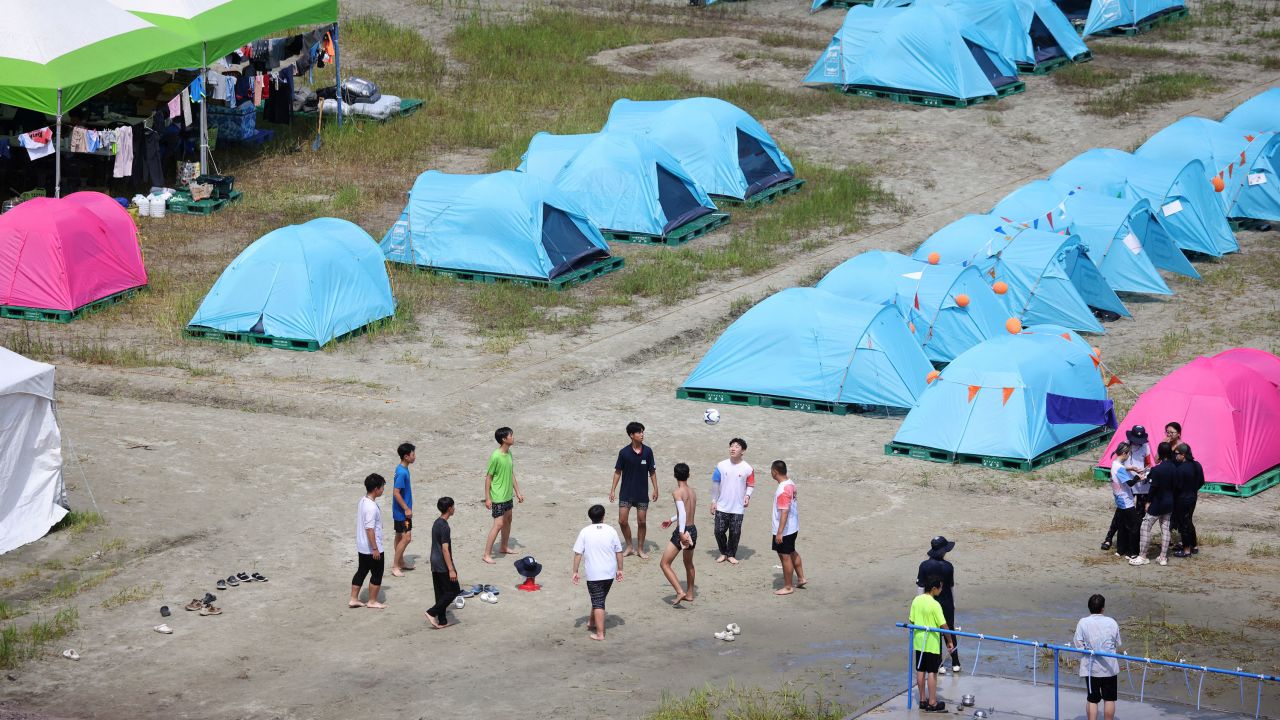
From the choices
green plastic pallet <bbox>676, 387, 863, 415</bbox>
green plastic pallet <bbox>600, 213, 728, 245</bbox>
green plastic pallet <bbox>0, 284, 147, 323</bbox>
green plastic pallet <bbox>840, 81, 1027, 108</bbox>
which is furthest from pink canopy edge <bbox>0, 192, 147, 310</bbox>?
green plastic pallet <bbox>840, 81, 1027, 108</bbox>

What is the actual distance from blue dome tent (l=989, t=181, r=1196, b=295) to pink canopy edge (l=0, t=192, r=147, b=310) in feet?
45.4

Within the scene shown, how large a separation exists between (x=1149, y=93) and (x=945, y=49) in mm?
4758

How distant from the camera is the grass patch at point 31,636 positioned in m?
13.9

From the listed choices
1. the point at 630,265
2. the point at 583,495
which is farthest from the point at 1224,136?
the point at 583,495

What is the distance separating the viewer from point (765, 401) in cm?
2175

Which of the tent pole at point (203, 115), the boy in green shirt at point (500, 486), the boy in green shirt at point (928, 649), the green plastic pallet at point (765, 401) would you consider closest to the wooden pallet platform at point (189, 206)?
the tent pole at point (203, 115)

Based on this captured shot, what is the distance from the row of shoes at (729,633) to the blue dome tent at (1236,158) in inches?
718

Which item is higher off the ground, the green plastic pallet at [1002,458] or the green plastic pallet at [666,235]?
the green plastic pallet at [666,235]

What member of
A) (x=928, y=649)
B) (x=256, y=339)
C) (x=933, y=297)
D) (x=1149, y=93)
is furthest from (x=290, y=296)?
(x=1149, y=93)

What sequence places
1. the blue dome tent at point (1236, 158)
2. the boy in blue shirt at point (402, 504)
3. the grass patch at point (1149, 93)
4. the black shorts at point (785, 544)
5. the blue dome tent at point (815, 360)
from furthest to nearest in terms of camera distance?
the grass patch at point (1149, 93) → the blue dome tent at point (1236, 158) → the blue dome tent at point (815, 360) → the boy in blue shirt at point (402, 504) → the black shorts at point (785, 544)

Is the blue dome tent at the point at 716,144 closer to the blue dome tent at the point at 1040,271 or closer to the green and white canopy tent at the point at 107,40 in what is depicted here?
the blue dome tent at the point at 1040,271

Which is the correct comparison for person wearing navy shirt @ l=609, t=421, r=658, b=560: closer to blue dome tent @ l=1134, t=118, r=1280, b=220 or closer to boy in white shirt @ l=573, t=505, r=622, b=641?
boy in white shirt @ l=573, t=505, r=622, b=641

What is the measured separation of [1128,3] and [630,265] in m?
20.7

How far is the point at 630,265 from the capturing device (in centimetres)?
2747
